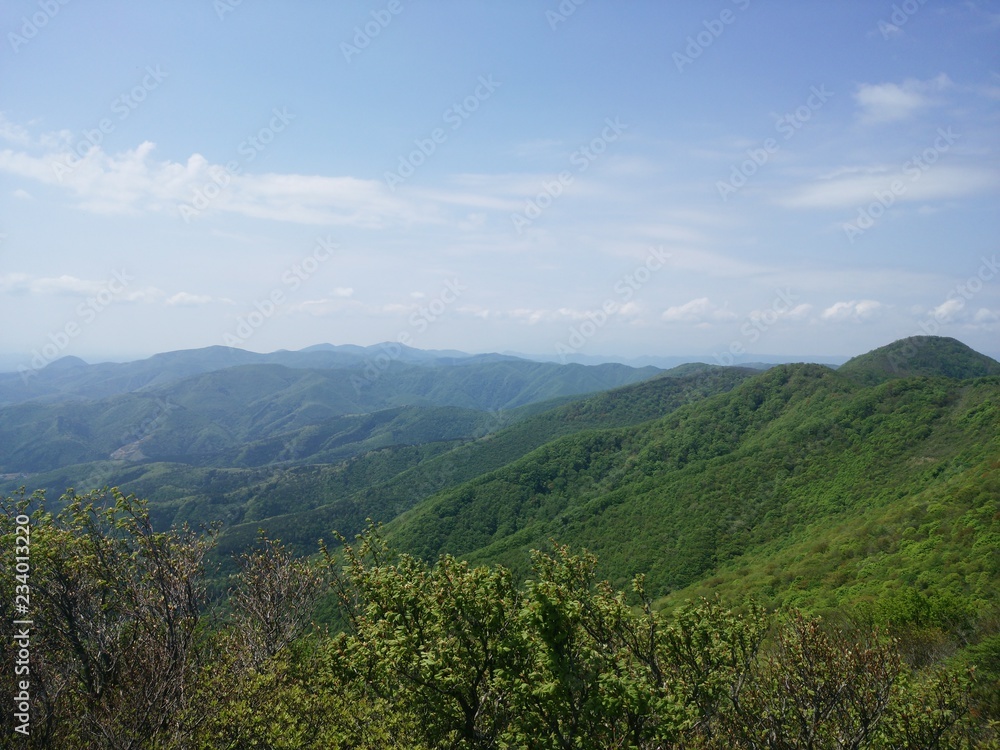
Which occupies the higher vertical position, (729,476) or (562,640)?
(562,640)

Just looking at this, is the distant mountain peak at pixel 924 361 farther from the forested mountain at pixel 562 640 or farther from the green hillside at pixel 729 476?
the forested mountain at pixel 562 640

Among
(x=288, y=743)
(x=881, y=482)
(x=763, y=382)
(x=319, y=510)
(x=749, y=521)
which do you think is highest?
(x=763, y=382)

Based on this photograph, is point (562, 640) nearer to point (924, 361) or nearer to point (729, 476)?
point (729, 476)

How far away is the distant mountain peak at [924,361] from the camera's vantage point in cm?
15500

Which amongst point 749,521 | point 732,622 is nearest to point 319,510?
point 749,521

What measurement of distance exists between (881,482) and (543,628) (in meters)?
87.1

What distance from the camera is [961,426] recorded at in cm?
7800

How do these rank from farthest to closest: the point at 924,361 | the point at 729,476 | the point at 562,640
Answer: the point at 924,361 < the point at 729,476 < the point at 562,640

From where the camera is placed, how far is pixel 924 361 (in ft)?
539

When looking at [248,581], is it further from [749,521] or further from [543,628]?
[749,521]

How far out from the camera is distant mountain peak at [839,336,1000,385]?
155000 mm

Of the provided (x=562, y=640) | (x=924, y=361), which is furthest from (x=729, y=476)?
(x=924, y=361)

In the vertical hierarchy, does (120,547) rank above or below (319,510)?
above

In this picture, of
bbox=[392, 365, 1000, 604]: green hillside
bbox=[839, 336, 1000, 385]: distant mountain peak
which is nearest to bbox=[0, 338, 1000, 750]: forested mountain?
bbox=[392, 365, 1000, 604]: green hillside
